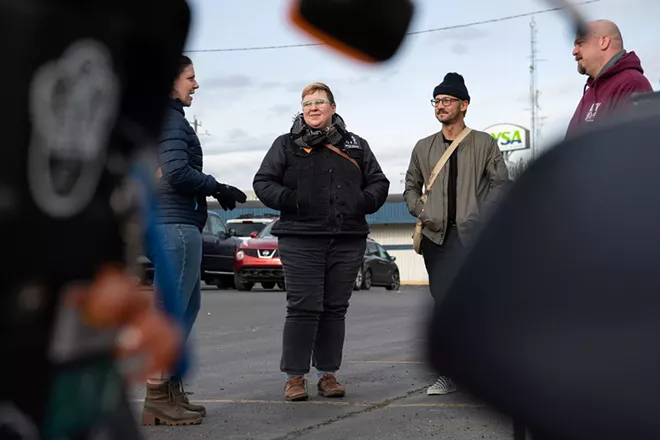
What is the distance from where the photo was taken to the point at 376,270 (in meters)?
23.7

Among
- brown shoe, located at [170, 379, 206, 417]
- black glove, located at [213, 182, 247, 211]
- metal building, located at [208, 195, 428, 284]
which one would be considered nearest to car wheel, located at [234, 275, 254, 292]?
black glove, located at [213, 182, 247, 211]

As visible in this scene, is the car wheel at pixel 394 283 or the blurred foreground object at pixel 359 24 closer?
the blurred foreground object at pixel 359 24

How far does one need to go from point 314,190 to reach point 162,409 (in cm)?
169

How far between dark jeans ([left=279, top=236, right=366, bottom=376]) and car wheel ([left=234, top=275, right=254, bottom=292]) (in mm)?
14089

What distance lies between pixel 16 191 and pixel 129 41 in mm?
207

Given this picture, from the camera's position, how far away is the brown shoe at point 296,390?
5.44 metres

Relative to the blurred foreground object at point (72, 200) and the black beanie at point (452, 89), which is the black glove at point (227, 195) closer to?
the black beanie at point (452, 89)

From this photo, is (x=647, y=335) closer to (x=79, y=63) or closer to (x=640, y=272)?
(x=640, y=272)

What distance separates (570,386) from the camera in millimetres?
674

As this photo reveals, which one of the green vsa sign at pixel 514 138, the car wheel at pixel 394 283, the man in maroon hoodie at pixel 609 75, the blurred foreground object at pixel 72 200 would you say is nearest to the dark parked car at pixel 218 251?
the car wheel at pixel 394 283

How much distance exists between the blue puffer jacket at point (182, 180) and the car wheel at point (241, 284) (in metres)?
15.0

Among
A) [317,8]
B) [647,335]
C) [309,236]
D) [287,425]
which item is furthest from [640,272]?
[309,236]

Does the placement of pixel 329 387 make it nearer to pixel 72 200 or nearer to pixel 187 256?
pixel 187 256

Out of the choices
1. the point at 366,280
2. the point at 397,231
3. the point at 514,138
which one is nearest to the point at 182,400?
the point at 514,138
